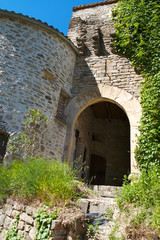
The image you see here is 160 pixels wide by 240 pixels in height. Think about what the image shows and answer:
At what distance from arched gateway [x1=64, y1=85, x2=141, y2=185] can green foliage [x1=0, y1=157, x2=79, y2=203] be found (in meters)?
2.84

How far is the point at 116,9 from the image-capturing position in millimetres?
7789

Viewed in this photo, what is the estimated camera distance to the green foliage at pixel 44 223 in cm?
236

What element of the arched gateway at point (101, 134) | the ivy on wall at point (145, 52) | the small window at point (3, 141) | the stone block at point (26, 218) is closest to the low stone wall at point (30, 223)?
the stone block at point (26, 218)

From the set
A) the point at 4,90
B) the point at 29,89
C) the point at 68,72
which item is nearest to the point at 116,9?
the point at 68,72

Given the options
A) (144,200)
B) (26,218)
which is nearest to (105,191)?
(144,200)

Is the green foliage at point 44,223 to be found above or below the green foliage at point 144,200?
below

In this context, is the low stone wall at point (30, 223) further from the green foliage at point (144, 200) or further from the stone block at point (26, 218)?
the green foliage at point (144, 200)

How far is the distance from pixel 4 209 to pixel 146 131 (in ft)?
12.0

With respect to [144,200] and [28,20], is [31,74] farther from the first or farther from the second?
[144,200]

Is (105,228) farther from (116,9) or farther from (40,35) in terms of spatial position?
(116,9)

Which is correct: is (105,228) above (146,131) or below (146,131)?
below

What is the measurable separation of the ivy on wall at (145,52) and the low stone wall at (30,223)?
2.80 m

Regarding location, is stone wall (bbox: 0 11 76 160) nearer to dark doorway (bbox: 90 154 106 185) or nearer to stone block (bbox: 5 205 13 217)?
stone block (bbox: 5 205 13 217)

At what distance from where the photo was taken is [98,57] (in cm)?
707
